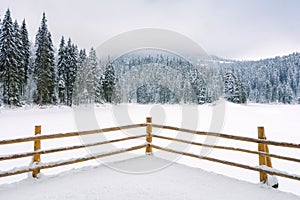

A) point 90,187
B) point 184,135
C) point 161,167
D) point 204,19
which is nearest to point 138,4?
point 204,19

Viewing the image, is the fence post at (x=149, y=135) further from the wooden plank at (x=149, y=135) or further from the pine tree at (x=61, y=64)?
the pine tree at (x=61, y=64)

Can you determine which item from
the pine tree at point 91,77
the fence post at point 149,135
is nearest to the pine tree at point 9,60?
the pine tree at point 91,77

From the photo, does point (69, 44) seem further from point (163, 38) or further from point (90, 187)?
point (90, 187)

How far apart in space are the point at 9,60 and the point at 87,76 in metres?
13.4

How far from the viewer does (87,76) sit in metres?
38.2

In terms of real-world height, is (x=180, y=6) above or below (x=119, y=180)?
above

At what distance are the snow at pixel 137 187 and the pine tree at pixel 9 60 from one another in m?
27.7

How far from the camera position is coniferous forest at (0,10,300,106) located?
22.2m

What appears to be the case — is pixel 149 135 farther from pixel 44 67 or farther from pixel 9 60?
pixel 44 67

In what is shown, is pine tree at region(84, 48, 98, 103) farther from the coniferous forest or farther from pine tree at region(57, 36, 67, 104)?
pine tree at region(57, 36, 67, 104)

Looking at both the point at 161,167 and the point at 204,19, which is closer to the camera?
the point at 161,167

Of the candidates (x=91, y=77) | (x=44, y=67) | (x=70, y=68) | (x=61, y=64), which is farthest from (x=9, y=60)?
(x=91, y=77)

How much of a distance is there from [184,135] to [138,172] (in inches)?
310

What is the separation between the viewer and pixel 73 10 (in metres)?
14.8
